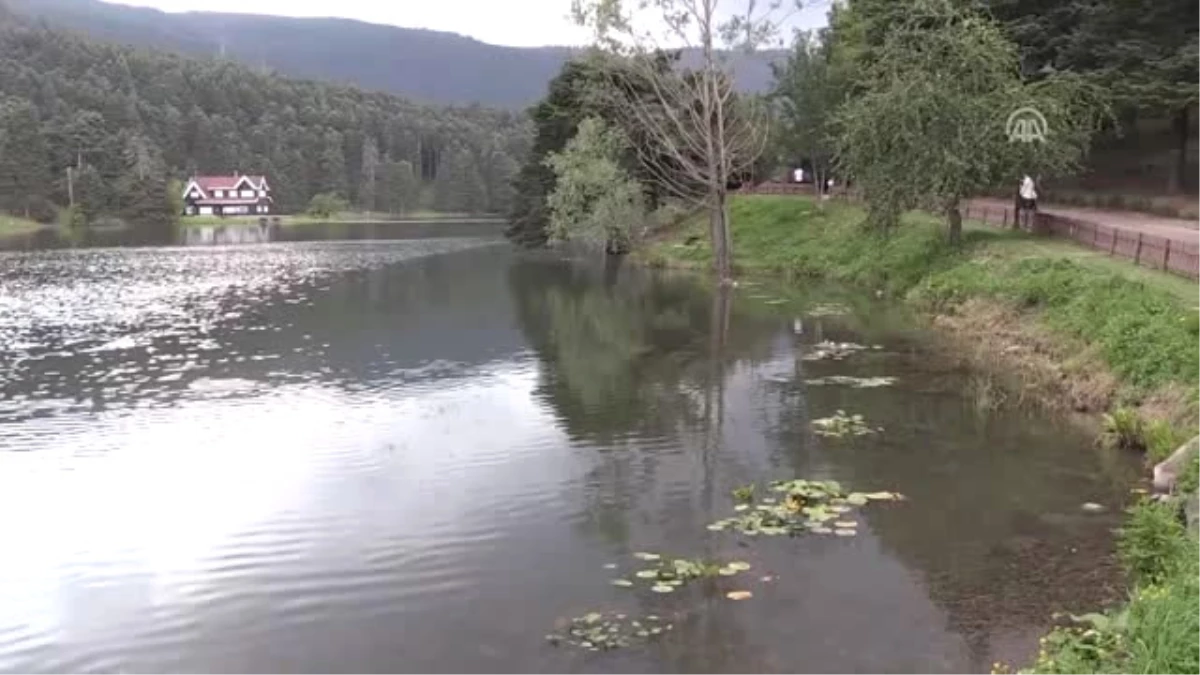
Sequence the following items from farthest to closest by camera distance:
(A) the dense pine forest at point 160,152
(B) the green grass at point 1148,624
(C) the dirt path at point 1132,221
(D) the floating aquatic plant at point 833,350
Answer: (A) the dense pine forest at point 160,152 → (C) the dirt path at point 1132,221 → (D) the floating aquatic plant at point 833,350 → (B) the green grass at point 1148,624

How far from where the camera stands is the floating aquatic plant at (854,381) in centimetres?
2383

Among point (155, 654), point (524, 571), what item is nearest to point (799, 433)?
point (524, 571)

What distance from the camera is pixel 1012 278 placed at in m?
30.3

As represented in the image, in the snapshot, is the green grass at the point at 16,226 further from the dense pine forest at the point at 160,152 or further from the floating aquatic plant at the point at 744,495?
the floating aquatic plant at the point at 744,495

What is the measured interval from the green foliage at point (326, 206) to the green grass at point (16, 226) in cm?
4355

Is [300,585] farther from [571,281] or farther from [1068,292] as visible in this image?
[571,281]

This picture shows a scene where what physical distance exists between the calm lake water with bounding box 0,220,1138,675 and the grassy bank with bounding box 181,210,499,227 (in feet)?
378

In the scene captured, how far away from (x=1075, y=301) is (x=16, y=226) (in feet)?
374

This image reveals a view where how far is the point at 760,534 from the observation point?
13.8m

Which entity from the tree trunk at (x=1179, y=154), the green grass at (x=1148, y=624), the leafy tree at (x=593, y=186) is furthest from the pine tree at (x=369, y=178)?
the green grass at (x=1148, y=624)

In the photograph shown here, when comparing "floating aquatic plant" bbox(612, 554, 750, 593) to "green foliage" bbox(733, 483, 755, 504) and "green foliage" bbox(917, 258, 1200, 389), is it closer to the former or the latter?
"green foliage" bbox(733, 483, 755, 504)

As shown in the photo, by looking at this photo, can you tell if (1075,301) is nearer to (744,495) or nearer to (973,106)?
(973,106)

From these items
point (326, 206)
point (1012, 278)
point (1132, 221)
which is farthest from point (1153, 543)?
point (326, 206)

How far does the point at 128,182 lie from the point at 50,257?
67.8 m
